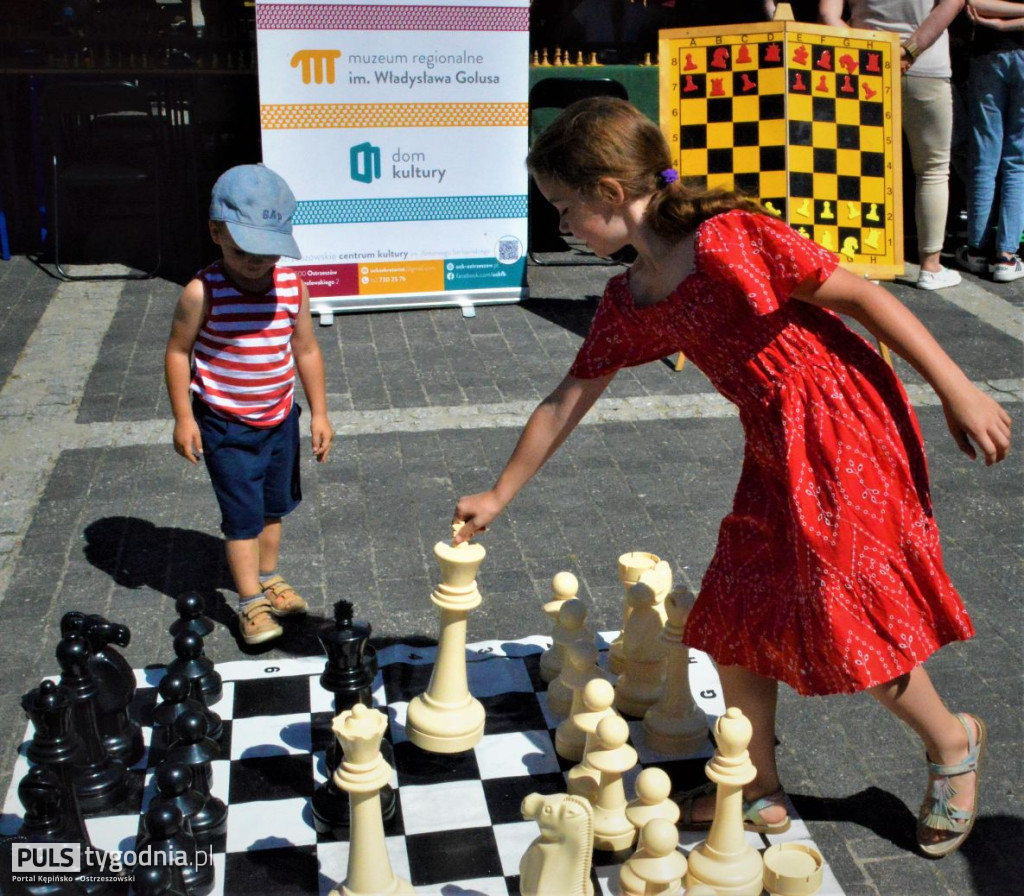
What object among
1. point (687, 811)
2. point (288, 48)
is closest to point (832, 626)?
point (687, 811)

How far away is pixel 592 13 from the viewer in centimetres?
736

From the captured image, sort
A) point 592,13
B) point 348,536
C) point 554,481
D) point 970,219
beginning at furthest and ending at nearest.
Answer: point 592,13
point 970,219
point 554,481
point 348,536

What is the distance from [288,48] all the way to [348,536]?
9.29ft

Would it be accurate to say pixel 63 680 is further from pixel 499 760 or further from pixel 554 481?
pixel 554 481

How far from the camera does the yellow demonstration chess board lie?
518 cm

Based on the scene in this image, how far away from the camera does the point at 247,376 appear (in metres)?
3.12

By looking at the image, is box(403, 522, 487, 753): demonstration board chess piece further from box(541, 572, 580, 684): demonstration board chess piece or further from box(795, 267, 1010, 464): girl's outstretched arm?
box(795, 267, 1010, 464): girl's outstretched arm

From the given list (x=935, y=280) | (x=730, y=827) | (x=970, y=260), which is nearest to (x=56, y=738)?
(x=730, y=827)

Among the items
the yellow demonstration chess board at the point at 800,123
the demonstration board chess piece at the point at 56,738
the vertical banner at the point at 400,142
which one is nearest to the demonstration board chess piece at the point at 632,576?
the demonstration board chess piece at the point at 56,738

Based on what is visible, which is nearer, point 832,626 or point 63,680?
point 832,626

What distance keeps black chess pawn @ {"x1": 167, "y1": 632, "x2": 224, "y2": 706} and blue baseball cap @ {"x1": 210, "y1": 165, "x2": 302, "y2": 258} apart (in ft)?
3.03

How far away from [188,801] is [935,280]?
5399mm

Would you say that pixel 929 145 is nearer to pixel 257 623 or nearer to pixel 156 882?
pixel 257 623

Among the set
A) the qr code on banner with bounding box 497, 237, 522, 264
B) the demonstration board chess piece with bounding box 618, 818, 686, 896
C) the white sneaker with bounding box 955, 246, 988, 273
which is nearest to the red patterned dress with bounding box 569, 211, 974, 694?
the demonstration board chess piece with bounding box 618, 818, 686, 896
